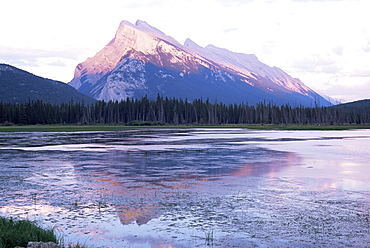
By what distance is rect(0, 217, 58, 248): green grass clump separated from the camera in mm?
11477

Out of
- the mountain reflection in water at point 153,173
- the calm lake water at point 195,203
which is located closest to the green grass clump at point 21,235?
the calm lake water at point 195,203

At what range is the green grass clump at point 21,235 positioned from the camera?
452 inches

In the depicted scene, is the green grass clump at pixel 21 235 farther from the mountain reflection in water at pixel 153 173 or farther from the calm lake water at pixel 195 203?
the mountain reflection in water at pixel 153 173

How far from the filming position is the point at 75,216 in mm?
15625

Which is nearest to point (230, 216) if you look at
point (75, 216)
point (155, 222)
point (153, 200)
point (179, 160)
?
point (155, 222)

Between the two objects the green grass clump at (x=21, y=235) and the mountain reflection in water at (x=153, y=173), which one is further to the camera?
the mountain reflection in water at (x=153, y=173)

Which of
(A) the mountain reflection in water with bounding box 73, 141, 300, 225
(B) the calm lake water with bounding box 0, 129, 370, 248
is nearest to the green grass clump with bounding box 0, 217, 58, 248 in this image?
(B) the calm lake water with bounding box 0, 129, 370, 248

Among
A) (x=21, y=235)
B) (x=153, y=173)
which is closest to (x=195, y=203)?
(x=21, y=235)

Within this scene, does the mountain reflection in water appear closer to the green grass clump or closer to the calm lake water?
the calm lake water

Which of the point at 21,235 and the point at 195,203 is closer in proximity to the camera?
the point at 21,235

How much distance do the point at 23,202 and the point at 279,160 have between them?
22.6 m

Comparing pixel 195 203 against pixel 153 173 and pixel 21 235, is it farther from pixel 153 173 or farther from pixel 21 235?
pixel 153 173

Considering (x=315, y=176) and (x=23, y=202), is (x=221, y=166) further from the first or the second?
(x=23, y=202)

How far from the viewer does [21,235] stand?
11.6m
